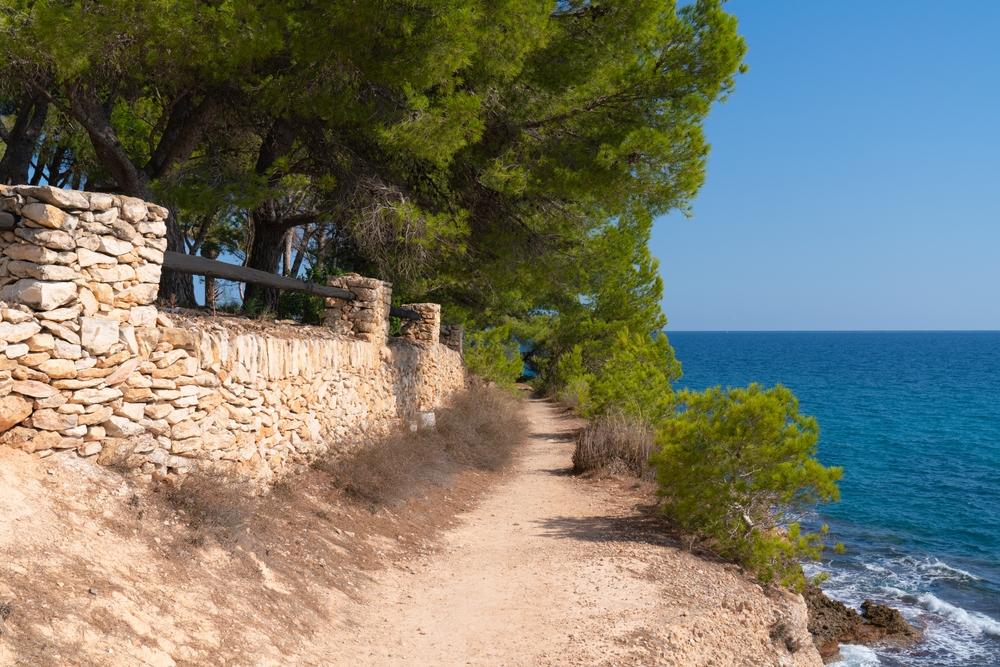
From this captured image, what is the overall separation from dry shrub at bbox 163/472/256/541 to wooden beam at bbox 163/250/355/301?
196 cm

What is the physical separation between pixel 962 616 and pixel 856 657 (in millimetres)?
3167

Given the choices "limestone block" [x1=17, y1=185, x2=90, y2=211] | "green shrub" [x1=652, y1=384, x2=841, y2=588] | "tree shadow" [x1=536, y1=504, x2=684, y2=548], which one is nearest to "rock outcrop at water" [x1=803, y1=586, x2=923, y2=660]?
"green shrub" [x1=652, y1=384, x2=841, y2=588]

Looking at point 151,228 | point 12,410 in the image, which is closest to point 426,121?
point 151,228

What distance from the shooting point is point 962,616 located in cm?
1188

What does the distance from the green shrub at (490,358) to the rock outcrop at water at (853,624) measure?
12.6m

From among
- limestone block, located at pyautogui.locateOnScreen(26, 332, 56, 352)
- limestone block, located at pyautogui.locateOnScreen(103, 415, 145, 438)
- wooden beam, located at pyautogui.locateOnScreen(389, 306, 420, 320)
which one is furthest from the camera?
wooden beam, located at pyautogui.locateOnScreen(389, 306, 420, 320)

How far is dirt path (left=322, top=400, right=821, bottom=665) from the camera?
5.77 m

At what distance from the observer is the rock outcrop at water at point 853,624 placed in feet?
33.8

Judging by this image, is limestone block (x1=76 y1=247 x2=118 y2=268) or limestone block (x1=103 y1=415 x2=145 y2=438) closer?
limestone block (x1=76 y1=247 x2=118 y2=268)

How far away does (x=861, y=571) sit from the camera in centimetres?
1387

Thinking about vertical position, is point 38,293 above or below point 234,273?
below

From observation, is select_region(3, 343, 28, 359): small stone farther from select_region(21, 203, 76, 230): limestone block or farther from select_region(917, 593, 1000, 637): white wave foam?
select_region(917, 593, 1000, 637): white wave foam

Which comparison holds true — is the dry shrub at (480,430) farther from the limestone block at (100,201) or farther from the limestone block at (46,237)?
the limestone block at (46,237)

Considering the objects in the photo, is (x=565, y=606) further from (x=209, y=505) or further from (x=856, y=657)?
(x=856, y=657)
